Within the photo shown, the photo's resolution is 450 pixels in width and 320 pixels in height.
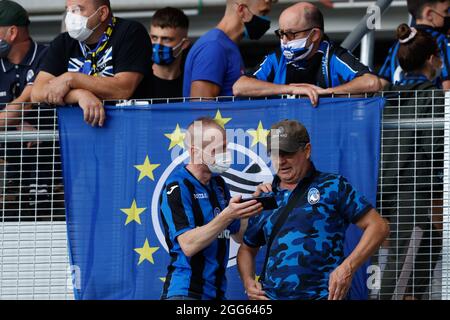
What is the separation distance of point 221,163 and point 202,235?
520 millimetres

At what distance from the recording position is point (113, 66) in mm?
7680

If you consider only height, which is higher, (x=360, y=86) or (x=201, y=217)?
(x=360, y=86)

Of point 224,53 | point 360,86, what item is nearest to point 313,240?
point 360,86

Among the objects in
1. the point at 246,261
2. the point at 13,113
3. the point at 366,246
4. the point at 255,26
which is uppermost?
the point at 255,26

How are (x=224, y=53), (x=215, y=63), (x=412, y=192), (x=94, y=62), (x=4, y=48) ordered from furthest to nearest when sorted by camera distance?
(x=4, y=48) < (x=224, y=53) < (x=215, y=63) < (x=94, y=62) < (x=412, y=192)

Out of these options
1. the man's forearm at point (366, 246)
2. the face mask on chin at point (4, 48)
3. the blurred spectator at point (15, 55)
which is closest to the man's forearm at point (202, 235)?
the man's forearm at point (366, 246)

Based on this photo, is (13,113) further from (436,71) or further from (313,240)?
(436,71)

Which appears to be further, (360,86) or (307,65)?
(307,65)

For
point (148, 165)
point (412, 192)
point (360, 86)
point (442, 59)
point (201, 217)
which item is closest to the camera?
point (201, 217)

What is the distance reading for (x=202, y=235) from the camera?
6594mm

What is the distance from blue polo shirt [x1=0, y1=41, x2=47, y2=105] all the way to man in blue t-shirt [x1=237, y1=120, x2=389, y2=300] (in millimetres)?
2654

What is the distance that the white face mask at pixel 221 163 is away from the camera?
6867mm

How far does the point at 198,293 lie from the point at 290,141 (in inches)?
41.8
